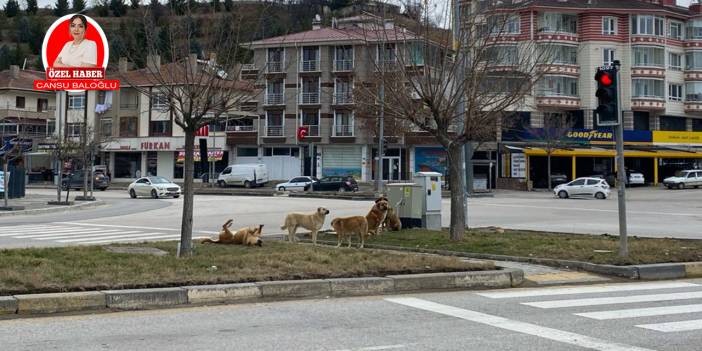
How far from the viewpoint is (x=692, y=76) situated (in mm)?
71500

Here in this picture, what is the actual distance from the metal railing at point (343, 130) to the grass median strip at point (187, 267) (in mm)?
53919

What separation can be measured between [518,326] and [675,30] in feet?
241

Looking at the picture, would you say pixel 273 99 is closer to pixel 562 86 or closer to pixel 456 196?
pixel 562 86

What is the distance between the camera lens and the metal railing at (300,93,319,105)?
224ft

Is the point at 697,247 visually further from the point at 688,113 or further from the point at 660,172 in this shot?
the point at 688,113

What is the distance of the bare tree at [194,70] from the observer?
12.0 metres

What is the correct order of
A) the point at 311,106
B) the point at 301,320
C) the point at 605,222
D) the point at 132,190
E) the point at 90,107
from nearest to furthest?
the point at 301,320
the point at 605,222
the point at 132,190
the point at 311,106
the point at 90,107

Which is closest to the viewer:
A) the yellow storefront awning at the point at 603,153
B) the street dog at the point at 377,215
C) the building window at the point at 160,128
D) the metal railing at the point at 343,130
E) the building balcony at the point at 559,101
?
the street dog at the point at 377,215

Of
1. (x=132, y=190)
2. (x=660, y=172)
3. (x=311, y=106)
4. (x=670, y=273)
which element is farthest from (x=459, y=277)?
(x=660, y=172)

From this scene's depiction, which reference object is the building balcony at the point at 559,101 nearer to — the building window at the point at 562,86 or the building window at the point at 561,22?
the building window at the point at 562,86

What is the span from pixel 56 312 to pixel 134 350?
91.7 inches

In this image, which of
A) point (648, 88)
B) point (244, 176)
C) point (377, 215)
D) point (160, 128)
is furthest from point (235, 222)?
point (648, 88)

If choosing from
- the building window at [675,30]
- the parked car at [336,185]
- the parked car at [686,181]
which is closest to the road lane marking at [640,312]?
the parked car at [336,185]

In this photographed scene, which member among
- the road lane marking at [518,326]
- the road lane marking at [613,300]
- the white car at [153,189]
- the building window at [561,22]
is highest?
the building window at [561,22]
